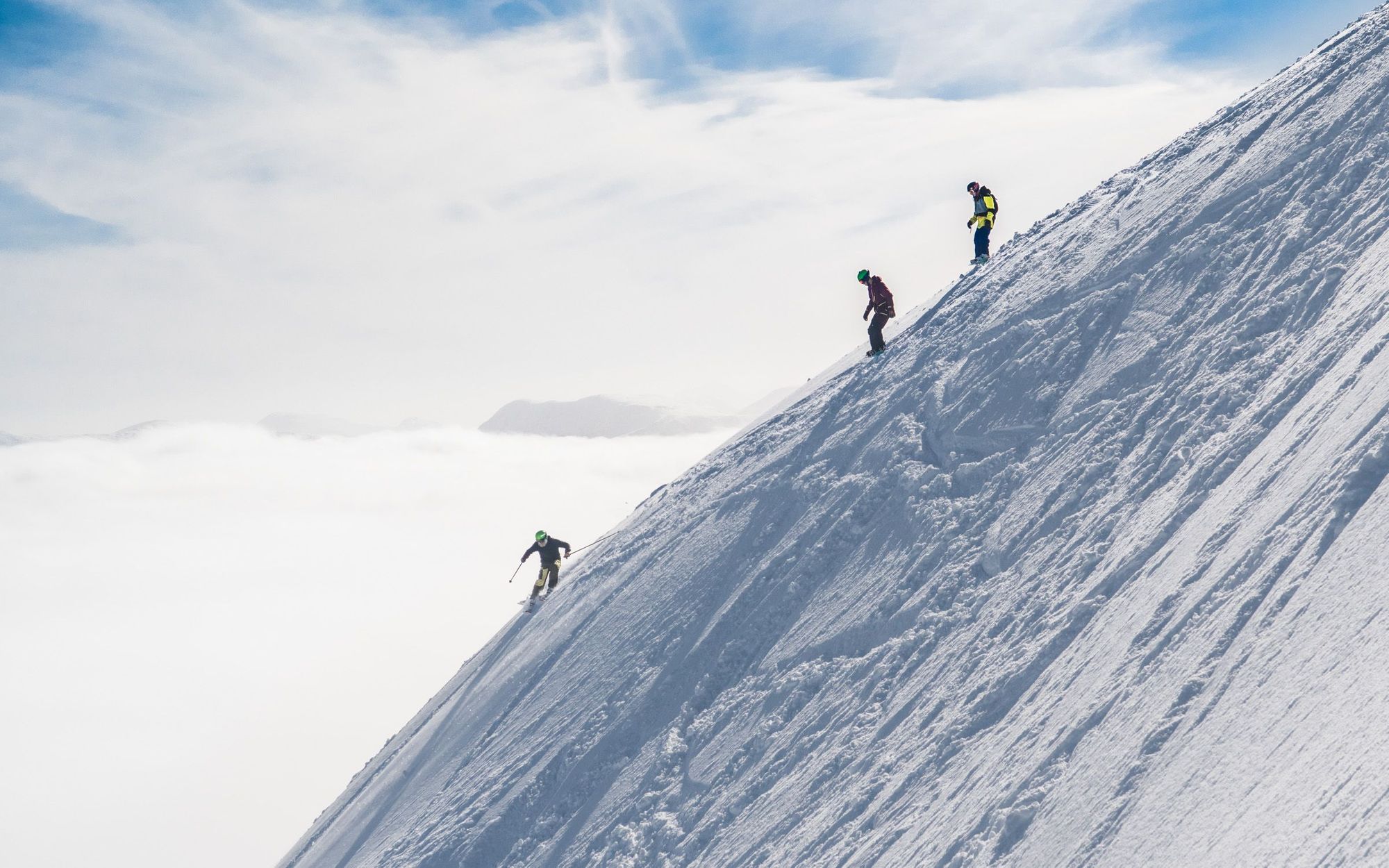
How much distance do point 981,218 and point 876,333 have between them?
3.62 meters

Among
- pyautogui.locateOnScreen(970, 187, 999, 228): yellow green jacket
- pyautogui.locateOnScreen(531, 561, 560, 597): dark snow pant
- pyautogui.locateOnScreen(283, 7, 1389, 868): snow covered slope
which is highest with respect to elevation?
pyautogui.locateOnScreen(970, 187, 999, 228): yellow green jacket

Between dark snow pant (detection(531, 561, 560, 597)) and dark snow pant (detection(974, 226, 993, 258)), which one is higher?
dark snow pant (detection(974, 226, 993, 258))

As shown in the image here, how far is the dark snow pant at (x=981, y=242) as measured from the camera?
70.7ft

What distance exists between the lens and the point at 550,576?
2306cm

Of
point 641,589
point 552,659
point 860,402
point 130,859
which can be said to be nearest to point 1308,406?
point 860,402

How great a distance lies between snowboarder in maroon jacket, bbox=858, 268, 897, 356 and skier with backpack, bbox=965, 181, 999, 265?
118 inches

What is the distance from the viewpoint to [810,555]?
52.0ft

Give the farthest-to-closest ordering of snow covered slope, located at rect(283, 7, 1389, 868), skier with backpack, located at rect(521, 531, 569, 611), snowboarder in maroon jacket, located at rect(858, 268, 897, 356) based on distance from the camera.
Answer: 1. skier with backpack, located at rect(521, 531, 569, 611)
2. snowboarder in maroon jacket, located at rect(858, 268, 897, 356)
3. snow covered slope, located at rect(283, 7, 1389, 868)

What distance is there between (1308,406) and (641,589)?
11.6 meters

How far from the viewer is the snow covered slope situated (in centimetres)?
817

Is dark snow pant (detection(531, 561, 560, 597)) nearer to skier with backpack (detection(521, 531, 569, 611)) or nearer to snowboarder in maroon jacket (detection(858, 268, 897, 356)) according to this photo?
skier with backpack (detection(521, 531, 569, 611))

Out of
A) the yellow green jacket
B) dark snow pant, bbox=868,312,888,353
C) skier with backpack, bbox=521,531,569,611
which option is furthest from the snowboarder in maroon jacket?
skier with backpack, bbox=521,531,569,611

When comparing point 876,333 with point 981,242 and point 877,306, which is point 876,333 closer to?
point 877,306

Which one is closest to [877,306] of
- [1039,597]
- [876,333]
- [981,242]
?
[876,333]
